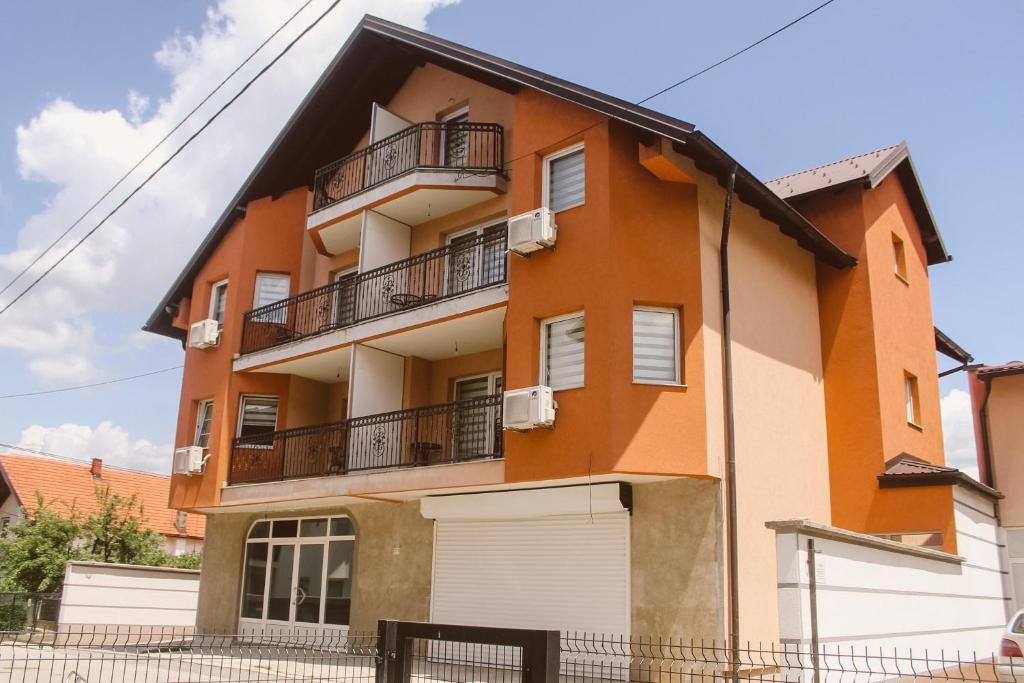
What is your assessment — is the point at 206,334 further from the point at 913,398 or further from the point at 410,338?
the point at 913,398

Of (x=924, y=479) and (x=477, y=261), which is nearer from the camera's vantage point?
(x=924, y=479)

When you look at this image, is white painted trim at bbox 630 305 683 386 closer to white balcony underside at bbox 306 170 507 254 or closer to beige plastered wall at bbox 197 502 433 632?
white balcony underside at bbox 306 170 507 254

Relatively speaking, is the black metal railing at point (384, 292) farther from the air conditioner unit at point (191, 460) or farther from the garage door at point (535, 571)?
the garage door at point (535, 571)

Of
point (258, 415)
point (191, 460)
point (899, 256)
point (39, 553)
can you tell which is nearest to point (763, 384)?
point (899, 256)

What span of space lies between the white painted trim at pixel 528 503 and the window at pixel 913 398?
8142 mm

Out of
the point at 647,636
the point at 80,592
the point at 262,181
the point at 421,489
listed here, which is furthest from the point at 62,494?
the point at 647,636

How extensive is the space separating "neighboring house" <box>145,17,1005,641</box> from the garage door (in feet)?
0.16

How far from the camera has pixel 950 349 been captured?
2209 centimetres

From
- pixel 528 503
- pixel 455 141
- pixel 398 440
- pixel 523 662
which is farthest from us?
pixel 455 141

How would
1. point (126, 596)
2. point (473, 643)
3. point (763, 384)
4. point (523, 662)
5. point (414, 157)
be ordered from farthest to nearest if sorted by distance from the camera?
point (126, 596), point (414, 157), point (763, 384), point (473, 643), point (523, 662)

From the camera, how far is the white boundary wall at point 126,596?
70.2 ft

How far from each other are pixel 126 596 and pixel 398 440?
1040cm

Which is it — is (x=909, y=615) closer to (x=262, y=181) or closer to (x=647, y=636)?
(x=647, y=636)

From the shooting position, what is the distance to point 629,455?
12.6 meters
